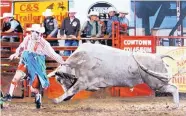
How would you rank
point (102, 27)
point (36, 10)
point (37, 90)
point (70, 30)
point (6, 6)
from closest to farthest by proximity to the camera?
point (37, 90)
point (70, 30)
point (102, 27)
point (6, 6)
point (36, 10)

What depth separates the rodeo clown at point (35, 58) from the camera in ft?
25.2

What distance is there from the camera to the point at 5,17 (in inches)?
338

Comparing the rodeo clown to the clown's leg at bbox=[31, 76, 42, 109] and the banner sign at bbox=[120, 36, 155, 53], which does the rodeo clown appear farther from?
the banner sign at bbox=[120, 36, 155, 53]

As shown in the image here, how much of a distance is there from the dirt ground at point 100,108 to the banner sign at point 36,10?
1.64 metres

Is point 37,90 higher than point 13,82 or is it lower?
lower

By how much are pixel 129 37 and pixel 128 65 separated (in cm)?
86

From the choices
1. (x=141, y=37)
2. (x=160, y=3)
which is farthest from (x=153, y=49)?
(x=160, y=3)

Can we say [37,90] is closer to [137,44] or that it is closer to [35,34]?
[35,34]

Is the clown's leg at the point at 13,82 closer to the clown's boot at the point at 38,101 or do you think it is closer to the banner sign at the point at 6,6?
the clown's boot at the point at 38,101

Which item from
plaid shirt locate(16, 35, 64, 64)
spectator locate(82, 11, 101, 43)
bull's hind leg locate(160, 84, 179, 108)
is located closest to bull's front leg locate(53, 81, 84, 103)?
plaid shirt locate(16, 35, 64, 64)

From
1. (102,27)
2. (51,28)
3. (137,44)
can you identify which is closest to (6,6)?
(51,28)

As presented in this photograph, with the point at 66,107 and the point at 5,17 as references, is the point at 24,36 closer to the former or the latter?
the point at 5,17

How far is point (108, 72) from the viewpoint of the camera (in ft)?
24.7

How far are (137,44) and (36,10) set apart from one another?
2.02m
